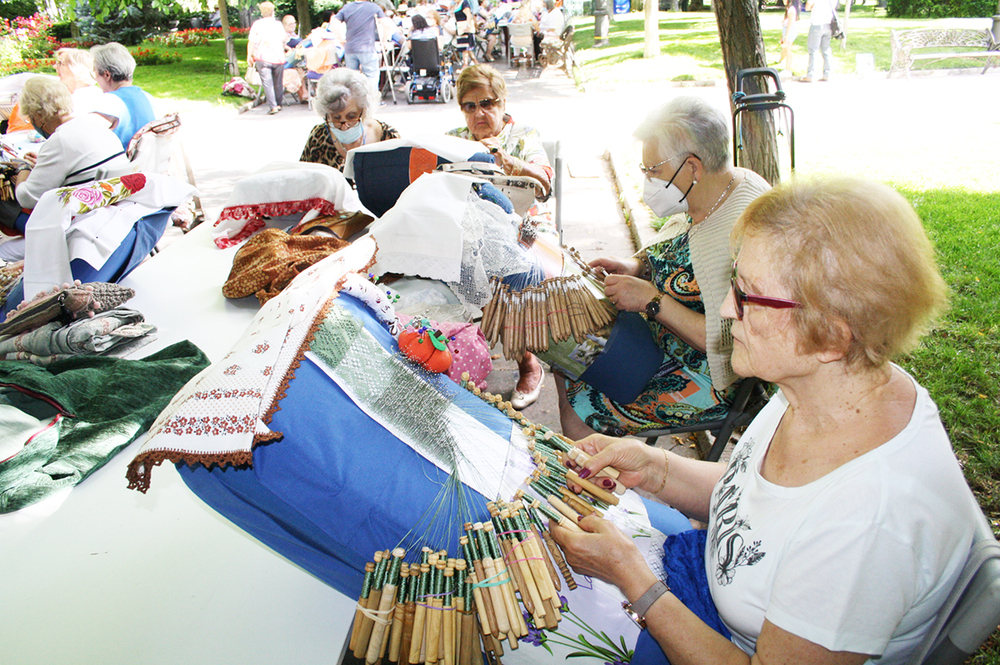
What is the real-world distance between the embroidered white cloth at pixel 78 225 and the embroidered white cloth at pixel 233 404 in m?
2.33

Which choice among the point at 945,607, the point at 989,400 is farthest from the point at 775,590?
the point at 989,400

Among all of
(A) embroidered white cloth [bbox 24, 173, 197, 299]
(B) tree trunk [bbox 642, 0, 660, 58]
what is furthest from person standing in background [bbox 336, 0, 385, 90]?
(A) embroidered white cloth [bbox 24, 173, 197, 299]

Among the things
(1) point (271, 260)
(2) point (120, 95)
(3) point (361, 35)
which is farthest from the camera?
(3) point (361, 35)

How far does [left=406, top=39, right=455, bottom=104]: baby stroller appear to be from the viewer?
36.5ft

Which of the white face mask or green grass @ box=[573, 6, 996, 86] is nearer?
the white face mask

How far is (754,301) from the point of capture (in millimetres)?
1229

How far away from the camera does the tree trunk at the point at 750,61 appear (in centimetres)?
342

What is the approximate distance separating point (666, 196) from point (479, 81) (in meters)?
1.94

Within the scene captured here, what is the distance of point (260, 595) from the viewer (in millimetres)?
1569

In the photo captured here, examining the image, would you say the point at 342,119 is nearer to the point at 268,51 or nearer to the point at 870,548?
the point at 870,548

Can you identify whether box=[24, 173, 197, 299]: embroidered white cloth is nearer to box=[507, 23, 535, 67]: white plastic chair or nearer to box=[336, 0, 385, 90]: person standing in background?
box=[336, 0, 385, 90]: person standing in background

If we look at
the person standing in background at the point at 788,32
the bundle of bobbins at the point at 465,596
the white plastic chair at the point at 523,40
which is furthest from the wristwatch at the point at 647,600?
the white plastic chair at the point at 523,40

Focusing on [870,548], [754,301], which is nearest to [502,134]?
[754,301]

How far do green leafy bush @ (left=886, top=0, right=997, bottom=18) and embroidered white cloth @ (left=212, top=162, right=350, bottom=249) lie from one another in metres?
20.5
